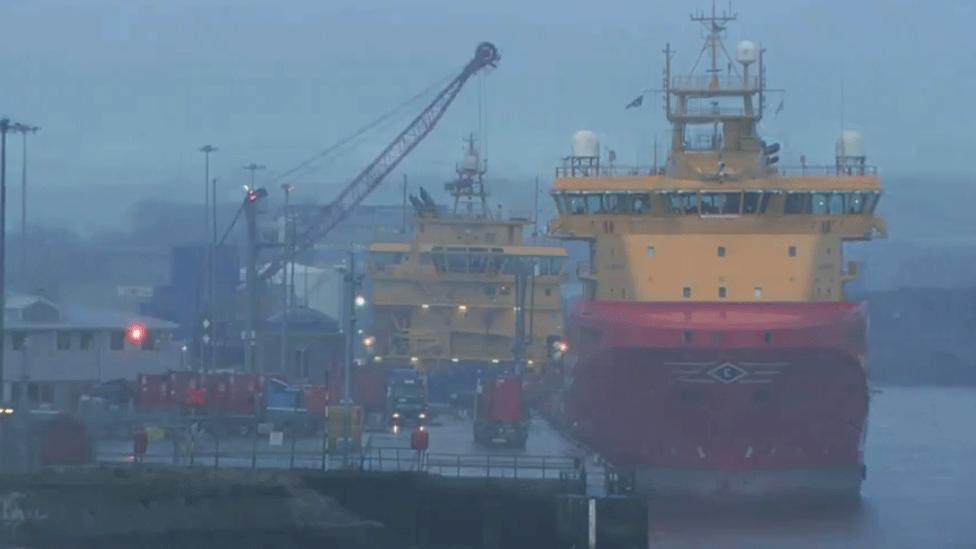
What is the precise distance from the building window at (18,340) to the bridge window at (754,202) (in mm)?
13788

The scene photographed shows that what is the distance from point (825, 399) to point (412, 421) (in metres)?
12.3

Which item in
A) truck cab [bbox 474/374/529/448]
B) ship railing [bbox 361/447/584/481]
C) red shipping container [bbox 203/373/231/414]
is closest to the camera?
ship railing [bbox 361/447/584/481]

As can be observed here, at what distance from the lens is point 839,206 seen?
1511 inches

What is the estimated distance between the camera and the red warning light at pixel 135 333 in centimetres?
4134

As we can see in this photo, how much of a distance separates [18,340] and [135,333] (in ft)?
9.28

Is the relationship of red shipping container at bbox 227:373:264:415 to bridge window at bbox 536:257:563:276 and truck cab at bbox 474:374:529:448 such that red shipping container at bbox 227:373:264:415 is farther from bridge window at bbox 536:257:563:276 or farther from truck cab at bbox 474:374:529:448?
bridge window at bbox 536:257:563:276

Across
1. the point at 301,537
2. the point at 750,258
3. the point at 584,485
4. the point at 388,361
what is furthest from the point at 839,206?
the point at 388,361

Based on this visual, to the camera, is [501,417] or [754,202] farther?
[501,417]

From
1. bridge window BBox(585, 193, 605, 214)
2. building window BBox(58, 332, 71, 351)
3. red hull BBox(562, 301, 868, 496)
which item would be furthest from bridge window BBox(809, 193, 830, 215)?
building window BBox(58, 332, 71, 351)

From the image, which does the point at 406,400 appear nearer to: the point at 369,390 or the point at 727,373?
the point at 369,390

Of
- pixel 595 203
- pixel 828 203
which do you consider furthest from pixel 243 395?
pixel 828 203

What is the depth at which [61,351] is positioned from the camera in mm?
40094

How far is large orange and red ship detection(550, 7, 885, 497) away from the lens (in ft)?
114

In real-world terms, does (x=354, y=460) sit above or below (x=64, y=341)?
below
